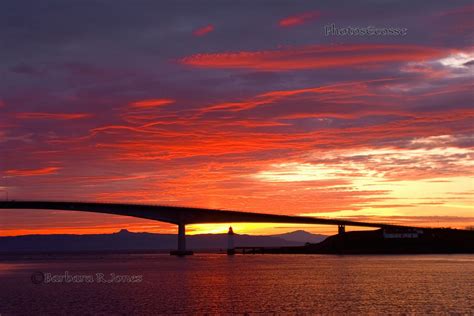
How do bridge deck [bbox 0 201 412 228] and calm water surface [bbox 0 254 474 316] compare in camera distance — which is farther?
bridge deck [bbox 0 201 412 228]

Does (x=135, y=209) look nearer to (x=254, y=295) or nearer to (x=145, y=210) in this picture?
(x=145, y=210)

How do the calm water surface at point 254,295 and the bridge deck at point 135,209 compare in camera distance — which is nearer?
the calm water surface at point 254,295

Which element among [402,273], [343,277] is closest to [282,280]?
[343,277]

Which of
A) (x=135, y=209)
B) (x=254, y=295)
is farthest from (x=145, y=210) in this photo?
(x=254, y=295)

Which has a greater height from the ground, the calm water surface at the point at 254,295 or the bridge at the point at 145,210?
the bridge at the point at 145,210

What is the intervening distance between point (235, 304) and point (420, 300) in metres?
17.5

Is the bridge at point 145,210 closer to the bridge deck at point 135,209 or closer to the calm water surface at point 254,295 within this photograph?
the bridge deck at point 135,209

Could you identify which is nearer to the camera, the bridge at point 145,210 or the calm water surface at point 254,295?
the calm water surface at point 254,295

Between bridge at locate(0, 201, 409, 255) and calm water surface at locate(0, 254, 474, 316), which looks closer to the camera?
calm water surface at locate(0, 254, 474, 316)

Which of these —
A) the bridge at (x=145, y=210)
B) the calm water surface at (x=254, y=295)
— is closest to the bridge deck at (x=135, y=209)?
the bridge at (x=145, y=210)

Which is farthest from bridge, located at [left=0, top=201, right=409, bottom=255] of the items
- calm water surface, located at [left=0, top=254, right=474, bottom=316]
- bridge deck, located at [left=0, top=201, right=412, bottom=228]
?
calm water surface, located at [left=0, top=254, right=474, bottom=316]

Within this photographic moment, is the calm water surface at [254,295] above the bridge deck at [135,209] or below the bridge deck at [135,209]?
below

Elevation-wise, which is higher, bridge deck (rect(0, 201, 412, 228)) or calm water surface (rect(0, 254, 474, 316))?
bridge deck (rect(0, 201, 412, 228))

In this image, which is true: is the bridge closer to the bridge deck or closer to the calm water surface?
the bridge deck
